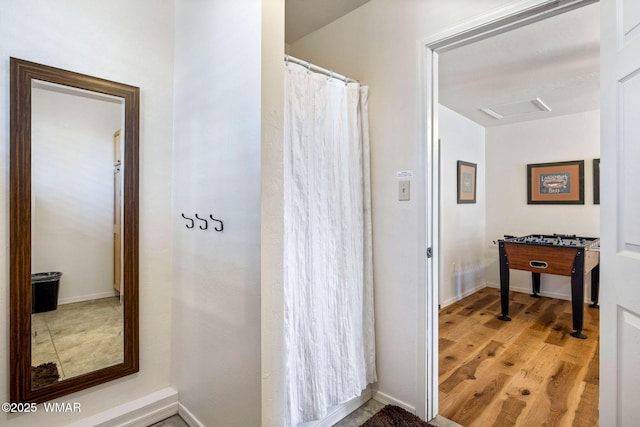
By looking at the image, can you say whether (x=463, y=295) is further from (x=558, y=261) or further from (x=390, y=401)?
(x=390, y=401)

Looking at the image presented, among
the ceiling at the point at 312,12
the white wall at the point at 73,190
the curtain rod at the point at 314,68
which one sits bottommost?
the white wall at the point at 73,190

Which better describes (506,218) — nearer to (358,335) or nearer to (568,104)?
(568,104)

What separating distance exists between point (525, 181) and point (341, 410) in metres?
4.18

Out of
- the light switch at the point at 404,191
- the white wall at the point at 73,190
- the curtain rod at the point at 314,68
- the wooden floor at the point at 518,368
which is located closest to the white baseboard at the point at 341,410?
the wooden floor at the point at 518,368

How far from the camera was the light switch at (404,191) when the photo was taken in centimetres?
186

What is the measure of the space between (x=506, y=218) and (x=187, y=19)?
15.2 ft

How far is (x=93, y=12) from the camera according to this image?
1605 millimetres

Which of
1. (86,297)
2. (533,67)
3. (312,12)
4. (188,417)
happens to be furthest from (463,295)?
(86,297)

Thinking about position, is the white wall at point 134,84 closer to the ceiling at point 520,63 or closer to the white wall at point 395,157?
the ceiling at point 520,63

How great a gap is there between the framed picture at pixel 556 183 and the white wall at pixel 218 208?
4.51 metres

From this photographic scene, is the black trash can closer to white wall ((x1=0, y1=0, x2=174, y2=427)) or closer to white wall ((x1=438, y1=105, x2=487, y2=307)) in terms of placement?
white wall ((x1=0, y1=0, x2=174, y2=427))

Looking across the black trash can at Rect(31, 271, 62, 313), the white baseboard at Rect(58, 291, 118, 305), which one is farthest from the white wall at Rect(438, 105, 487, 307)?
the black trash can at Rect(31, 271, 62, 313)

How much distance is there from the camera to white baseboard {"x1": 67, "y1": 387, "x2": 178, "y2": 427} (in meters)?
1.62

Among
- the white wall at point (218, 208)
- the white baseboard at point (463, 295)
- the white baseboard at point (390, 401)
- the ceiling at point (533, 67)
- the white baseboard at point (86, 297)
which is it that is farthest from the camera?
the white baseboard at point (463, 295)
